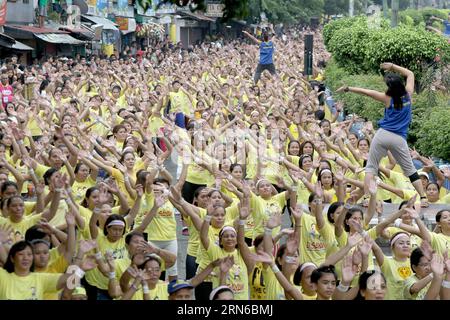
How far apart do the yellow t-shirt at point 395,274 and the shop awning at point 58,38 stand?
2463 cm

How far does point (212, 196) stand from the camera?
372 inches

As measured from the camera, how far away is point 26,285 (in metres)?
7.14

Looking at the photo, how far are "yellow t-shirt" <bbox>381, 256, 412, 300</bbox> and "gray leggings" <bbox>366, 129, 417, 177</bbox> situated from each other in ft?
7.16

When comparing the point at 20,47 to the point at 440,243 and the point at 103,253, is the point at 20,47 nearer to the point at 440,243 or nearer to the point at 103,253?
the point at 103,253

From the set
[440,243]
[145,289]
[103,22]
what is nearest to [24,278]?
[145,289]

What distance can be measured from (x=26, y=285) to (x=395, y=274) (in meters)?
2.90

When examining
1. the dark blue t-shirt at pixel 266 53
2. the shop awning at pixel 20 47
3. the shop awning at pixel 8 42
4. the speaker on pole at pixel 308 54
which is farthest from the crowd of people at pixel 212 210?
the shop awning at pixel 20 47

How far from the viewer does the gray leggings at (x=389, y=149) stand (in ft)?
33.5

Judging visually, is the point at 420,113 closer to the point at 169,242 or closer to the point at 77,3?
the point at 169,242

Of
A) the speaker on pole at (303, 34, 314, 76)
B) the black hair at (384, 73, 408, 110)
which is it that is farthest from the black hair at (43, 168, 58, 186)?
the speaker on pole at (303, 34, 314, 76)

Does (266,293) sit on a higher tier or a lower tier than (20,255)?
lower

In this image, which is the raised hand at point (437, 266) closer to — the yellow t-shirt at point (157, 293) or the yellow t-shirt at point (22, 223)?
the yellow t-shirt at point (157, 293)

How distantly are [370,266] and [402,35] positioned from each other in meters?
12.1
